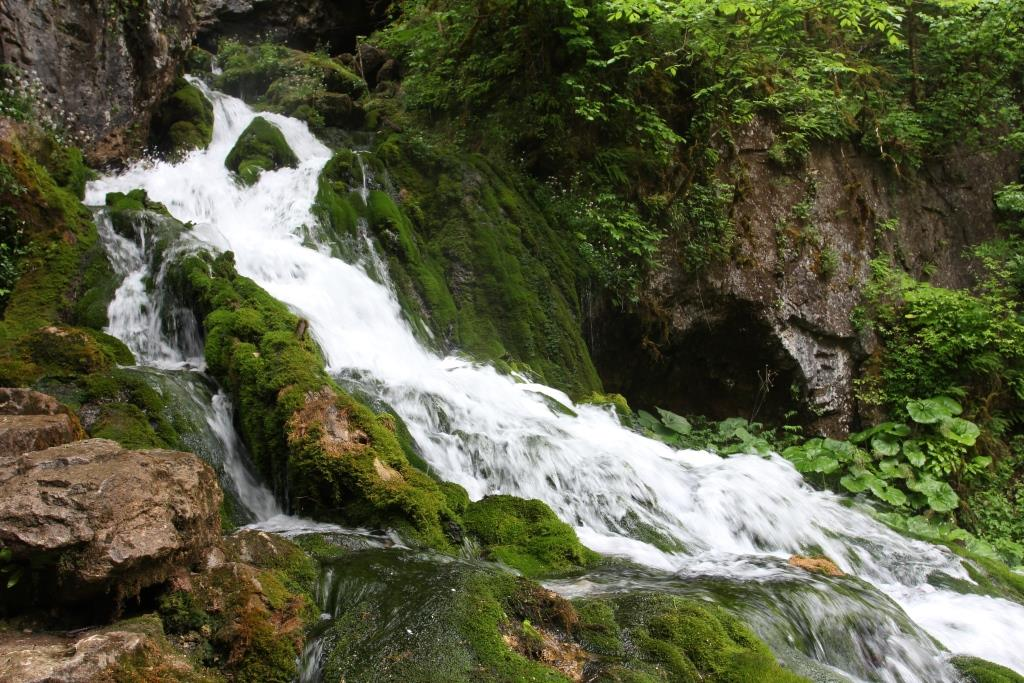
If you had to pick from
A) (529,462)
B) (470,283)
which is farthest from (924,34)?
(529,462)

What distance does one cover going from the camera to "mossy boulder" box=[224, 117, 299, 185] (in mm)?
10594

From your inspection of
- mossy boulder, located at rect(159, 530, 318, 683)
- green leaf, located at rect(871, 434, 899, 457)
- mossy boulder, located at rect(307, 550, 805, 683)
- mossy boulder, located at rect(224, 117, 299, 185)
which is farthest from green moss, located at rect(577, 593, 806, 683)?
mossy boulder, located at rect(224, 117, 299, 185)

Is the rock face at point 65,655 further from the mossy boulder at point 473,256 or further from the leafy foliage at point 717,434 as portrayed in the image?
the leafy foliage at point 717,434

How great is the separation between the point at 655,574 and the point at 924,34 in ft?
46.5

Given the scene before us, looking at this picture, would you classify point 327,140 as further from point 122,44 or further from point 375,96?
point 122,44

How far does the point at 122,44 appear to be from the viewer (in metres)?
9.88

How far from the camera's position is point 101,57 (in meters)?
9.47

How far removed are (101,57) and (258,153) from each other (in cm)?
237

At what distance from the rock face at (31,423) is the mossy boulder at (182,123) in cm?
861

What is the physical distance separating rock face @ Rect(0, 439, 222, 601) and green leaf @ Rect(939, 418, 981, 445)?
10652 mm

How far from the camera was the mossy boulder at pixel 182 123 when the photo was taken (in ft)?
38.0

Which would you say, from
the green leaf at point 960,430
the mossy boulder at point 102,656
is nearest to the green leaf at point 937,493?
the green leaf at point 960,430

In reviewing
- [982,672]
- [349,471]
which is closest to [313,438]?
[349,471]

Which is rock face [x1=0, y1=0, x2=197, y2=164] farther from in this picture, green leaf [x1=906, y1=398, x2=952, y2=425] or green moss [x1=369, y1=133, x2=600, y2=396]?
green leaf [x1=906, y1=398, x2=952, y2=425]
